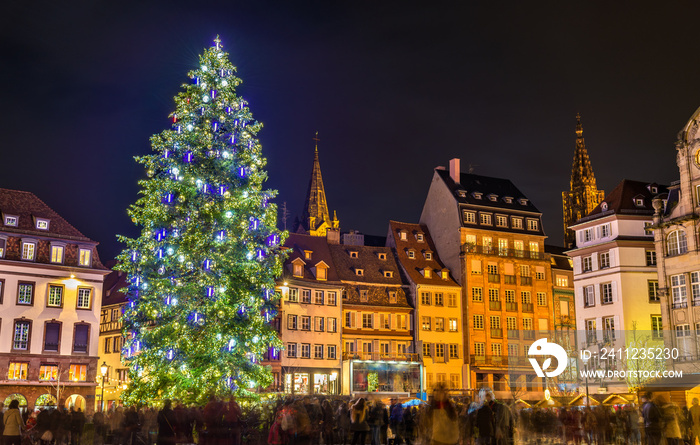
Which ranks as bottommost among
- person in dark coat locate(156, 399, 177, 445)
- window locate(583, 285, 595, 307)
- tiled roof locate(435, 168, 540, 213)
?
person in dark coat locate(156, 399, 177, 445)

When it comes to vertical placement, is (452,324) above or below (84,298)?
below

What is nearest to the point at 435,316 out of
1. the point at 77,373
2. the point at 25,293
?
the point at 77,373

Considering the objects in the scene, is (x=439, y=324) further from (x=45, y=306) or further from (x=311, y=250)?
(x=45, y=306)

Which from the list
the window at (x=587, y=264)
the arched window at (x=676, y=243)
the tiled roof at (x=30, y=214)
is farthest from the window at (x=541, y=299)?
the tiled roof at (x=30, y=214)

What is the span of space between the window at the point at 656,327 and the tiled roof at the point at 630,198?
8.14m

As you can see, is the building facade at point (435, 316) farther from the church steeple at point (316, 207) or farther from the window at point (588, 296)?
the church steeple at point (316, 207)

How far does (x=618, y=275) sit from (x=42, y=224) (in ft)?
140

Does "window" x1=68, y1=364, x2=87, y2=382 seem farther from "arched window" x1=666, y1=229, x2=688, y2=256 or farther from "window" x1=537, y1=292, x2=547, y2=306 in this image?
"arched window" x1=666, y1=229, x2=688, y2=256

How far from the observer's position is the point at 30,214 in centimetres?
5850

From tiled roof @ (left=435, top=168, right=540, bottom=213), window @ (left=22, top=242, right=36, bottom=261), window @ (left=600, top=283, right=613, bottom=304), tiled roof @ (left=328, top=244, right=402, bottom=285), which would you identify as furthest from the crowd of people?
tiled roof @ (left=435, top=168, right=540, bottom=213)

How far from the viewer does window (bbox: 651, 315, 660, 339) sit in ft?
190

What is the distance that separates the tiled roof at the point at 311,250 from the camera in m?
67.4

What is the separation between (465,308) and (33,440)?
50494 mm

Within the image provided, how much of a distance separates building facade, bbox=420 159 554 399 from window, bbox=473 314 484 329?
0.29 ft
